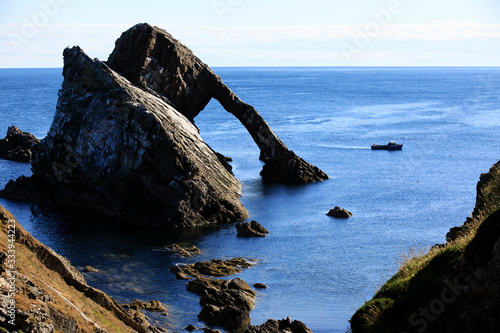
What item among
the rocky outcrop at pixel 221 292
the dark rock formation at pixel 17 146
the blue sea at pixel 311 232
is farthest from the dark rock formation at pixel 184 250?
the dark rock formation at pixel 17 146

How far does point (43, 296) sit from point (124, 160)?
5087cm

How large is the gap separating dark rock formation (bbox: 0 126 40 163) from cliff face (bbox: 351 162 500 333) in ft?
304

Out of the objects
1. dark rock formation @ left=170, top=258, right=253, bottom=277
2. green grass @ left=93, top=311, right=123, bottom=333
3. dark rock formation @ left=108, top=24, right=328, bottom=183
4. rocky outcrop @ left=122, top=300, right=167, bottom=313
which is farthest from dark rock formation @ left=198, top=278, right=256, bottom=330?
dark rock formation @ left=108, top=24, right=328, bottom=183

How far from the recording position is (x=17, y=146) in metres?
115

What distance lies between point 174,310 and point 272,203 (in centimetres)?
4058

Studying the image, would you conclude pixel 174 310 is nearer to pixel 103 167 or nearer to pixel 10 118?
pixel 103 167

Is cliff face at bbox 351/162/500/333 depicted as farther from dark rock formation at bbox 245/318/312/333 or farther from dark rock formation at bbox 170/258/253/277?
dark rock formation at bbox 170/258/253/277

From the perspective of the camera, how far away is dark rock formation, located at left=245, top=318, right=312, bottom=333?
44031mm

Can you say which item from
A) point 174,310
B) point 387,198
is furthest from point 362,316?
point 387,198

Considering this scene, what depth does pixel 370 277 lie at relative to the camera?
59.4m

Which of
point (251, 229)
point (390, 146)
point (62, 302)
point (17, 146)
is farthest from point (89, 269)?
point (390, 146)

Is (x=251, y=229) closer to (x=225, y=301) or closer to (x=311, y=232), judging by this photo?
(x=311, y=232)

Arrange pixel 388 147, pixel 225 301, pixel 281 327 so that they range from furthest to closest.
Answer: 1. pixel 388 147
2. pixel 225 301
3. pixel 281 327

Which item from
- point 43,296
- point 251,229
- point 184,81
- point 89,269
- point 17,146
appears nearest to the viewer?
point 43,296
